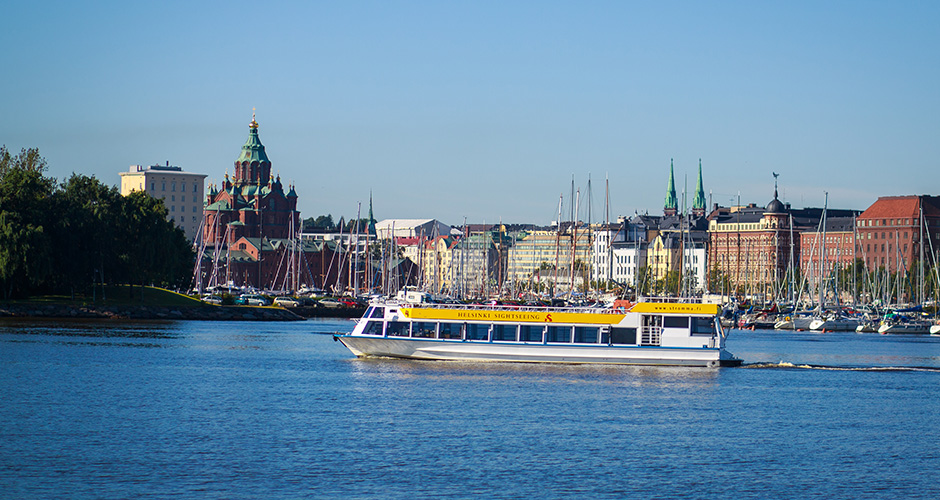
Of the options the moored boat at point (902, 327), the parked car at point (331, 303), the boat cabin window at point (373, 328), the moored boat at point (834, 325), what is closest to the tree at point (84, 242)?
the boat cabin window at point (373, 328)

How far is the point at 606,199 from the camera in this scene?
12862 cm

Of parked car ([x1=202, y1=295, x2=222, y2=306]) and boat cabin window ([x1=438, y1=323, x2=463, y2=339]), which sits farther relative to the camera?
parked car ([x1=202, y1=295, x2=222, y2=306])

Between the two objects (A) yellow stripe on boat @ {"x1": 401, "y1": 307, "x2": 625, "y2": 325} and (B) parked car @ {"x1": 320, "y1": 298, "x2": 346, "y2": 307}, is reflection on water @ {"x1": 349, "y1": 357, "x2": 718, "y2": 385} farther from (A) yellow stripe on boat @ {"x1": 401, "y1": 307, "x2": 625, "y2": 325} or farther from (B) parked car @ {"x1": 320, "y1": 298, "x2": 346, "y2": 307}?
(B) parked car @ {"x1": 320, "y1": 298, "x2": 346, "y2": 307}

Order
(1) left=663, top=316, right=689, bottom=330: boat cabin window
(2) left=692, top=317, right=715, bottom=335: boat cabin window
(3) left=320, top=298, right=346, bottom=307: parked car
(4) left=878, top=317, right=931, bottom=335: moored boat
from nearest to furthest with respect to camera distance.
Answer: (1) left=663, top=316, right=689, bottom=330: boat cabin window < (2) left=692, top=317, right=715, bottom=335: boat cabin window < (4) left=878, top=317, right=931, bottom=335: moored boat < (3) left=320, top=298, right=346, bottom=307: parked car

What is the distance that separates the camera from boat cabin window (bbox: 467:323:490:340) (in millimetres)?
70250

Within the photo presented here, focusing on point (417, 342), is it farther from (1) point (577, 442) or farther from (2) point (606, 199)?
(2) point (606, 199)

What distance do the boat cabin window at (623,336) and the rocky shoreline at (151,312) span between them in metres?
61.0

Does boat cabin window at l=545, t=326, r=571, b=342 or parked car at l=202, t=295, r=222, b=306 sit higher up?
parked car at l=202, t=295, r=222, b=306

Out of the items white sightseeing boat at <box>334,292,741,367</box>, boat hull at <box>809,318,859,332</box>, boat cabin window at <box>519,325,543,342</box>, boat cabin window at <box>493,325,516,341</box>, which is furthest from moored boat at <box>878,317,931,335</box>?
boat cabin window at <box>493,325,516,341</box>

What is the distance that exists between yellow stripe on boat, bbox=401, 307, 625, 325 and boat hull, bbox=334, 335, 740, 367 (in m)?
1.28

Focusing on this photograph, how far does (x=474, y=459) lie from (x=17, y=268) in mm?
76303

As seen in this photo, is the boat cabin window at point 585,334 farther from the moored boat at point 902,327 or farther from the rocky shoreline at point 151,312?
the moored boat at point 902,327

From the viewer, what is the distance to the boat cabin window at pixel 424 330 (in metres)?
70.9

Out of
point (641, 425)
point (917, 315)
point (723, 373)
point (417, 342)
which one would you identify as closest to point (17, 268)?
point (417, 342)
